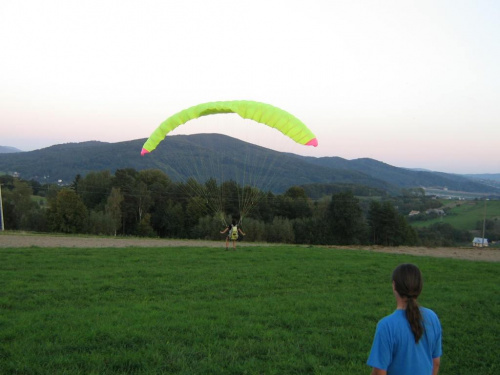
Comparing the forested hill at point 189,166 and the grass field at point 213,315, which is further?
the forested hill at point 189,166

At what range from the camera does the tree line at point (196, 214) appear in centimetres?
4294

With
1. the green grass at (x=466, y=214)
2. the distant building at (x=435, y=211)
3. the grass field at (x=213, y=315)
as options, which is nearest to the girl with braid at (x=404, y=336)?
the grass field at (x=213, y=315)

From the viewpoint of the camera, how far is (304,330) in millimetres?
6492

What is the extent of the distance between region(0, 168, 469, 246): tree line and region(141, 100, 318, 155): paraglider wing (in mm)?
25224

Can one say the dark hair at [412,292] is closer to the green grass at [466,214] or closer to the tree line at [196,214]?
the tree line at [196,214]

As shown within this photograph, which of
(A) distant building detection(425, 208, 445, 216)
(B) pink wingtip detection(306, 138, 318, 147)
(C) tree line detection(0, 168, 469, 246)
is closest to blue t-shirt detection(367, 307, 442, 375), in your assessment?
(B) pink wingtip detection(306, 138, 318, 147)

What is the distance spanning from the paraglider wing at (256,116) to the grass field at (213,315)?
441cm

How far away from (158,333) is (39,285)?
4.49 metres

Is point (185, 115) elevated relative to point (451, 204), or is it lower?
elevated

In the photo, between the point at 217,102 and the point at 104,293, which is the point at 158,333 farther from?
the point at 217,102

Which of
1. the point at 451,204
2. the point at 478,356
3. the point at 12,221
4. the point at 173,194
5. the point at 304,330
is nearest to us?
the point at 478,356

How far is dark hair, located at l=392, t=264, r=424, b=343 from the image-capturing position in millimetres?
2664

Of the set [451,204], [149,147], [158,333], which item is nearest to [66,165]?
[451,204]

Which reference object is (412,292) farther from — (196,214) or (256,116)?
(196,214)
